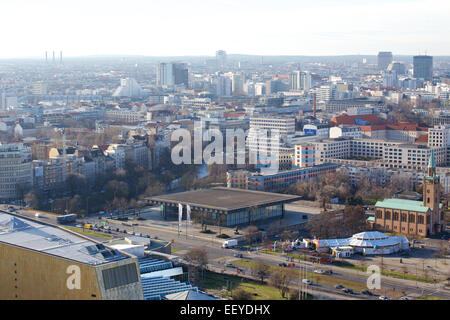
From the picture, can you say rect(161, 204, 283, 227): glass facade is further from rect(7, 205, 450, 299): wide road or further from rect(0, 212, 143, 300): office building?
rect(0, 212, 143, 300): office building

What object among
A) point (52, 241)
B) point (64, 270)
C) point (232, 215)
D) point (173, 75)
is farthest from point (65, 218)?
point (173, 75)

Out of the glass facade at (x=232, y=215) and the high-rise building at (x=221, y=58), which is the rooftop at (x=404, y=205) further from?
the high-rise building at (x=221, y=58)

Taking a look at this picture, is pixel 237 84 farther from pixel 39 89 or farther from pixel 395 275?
pixel 395 275

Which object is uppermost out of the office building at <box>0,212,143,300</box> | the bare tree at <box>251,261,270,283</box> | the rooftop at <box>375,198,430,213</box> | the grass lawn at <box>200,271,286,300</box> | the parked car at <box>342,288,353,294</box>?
the office building at <box>0,212,143,300</box>

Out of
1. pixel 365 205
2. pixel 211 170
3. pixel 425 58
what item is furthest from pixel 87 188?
pixel 425 58

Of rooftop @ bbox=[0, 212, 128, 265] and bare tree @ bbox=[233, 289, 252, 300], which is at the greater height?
rooftop @ bbox=[0, 212, 128, 265]

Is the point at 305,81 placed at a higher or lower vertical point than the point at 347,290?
higher

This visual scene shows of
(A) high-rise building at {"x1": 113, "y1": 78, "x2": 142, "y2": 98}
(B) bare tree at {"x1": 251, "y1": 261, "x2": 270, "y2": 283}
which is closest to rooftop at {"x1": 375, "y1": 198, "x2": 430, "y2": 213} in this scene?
(B) bare tree at {"x1": 251, "y1": 261, "x2": 270, "y2": 283}
